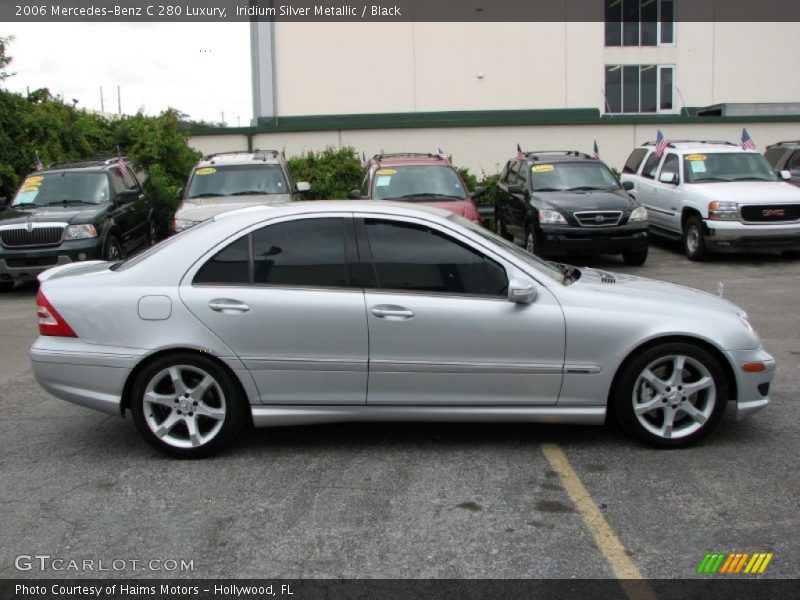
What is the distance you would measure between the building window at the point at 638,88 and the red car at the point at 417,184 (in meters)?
15.3

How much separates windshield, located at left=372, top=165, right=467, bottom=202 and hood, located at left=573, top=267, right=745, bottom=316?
24.3 ft

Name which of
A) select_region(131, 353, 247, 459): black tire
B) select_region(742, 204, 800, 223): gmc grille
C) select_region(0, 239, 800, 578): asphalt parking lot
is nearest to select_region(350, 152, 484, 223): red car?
select_region(742, 204, 800, 223): gmc grille

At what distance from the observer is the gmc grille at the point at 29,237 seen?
12078mm

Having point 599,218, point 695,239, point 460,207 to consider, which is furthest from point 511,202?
point 695,239

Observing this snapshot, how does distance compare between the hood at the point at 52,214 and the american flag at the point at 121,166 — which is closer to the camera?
the hood at the point at 52,214

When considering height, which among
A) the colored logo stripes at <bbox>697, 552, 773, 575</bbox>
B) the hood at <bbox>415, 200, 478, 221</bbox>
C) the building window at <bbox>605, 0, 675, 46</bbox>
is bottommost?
the colored logo stripes at <bbox>697, 552, 773, 575</bbox>

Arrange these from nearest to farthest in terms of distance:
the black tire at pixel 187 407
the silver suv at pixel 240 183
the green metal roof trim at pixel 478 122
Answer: the black tire at pixel 187 407
the silver suv at pixel 240 183
the green metal roof trim at pixel 478 122

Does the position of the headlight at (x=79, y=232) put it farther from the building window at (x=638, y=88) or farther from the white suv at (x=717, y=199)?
the building window at (x=638, y=88)

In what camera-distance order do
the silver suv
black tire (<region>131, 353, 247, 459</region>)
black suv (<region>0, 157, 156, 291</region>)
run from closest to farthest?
black tire (<region>131, 353, 247, 459</region>) < black suv (<region>0, 157, 156, 291</region>) < the silver suv

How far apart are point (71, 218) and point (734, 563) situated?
10744mm

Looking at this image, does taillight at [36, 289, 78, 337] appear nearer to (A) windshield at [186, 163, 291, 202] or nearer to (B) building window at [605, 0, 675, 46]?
(A) windshield at [186, 163, 291, 202]

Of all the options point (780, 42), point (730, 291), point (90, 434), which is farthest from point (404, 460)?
point (780, 42)

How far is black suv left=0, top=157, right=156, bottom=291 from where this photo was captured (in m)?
12.1

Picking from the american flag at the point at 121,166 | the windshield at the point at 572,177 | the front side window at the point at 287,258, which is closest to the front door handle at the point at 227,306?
the front side window at the point at 287,258
